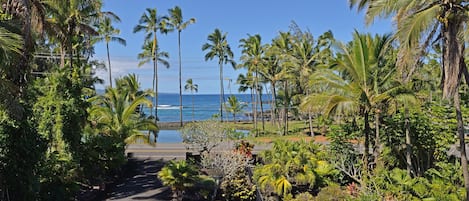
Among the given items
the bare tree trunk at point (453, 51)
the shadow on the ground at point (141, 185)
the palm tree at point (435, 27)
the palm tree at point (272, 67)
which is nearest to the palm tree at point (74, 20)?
the shadow on the ground at point (141, 185)

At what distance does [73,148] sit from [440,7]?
37.7 feet

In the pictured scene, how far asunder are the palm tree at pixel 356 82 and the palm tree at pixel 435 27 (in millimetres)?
2394

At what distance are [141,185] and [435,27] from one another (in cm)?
1210

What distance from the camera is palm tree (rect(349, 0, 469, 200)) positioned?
849 centimetres

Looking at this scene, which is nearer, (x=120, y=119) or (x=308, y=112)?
(x=308, y=112)

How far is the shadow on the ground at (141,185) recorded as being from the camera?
46.1ft

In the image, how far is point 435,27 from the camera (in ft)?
29.6

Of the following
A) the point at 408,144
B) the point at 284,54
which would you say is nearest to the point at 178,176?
the point at 408,144

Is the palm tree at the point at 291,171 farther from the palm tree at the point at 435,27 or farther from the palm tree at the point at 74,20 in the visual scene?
the palm tree at the point at 74,20

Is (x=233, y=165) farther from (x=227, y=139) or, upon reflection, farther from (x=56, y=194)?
(x=56, y=194)

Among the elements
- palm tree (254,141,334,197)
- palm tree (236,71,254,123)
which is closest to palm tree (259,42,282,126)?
palm tree (236,71,254,123)

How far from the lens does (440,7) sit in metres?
8.60

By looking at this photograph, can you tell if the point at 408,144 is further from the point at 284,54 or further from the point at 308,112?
the point at 284,54

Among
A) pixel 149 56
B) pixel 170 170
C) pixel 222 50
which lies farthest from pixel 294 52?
pixel 170 170
